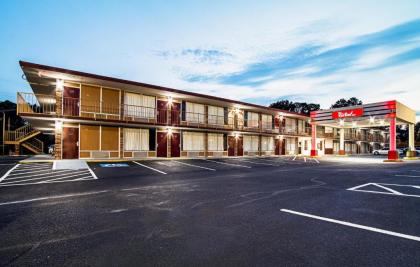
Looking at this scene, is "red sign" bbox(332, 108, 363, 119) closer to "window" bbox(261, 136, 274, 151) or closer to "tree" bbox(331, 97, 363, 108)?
"window" bbox(261, 136, 274, 151)

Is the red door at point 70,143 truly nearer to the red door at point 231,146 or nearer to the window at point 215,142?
the window at point 215,142

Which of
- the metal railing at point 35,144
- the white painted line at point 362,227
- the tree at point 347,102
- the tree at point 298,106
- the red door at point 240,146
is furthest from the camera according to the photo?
the tree at point 347,102

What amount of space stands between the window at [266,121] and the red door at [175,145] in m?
13.6

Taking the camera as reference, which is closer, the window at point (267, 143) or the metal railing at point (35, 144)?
the metal railing at point (35, 144)

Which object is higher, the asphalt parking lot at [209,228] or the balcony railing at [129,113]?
the balcony railing at [129,113]

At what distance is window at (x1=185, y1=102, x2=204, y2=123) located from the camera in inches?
930

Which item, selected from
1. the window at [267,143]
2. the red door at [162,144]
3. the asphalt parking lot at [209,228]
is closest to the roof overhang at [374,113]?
the window at [267,143]

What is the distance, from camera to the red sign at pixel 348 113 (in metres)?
23.2

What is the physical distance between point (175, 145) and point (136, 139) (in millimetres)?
4018

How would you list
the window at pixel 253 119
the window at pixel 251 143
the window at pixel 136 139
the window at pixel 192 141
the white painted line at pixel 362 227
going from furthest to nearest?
1. the window at pixel 253 119
2. the window at pixel 251 143
3. the window at pixel 192 141
4. the window at pixel 136 139
5. the white painted line at pixel 362 227

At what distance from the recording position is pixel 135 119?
20.0 meters

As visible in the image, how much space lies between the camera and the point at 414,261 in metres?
2.75

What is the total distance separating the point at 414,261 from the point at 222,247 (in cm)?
244

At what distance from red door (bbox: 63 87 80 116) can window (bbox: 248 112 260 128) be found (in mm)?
19761
